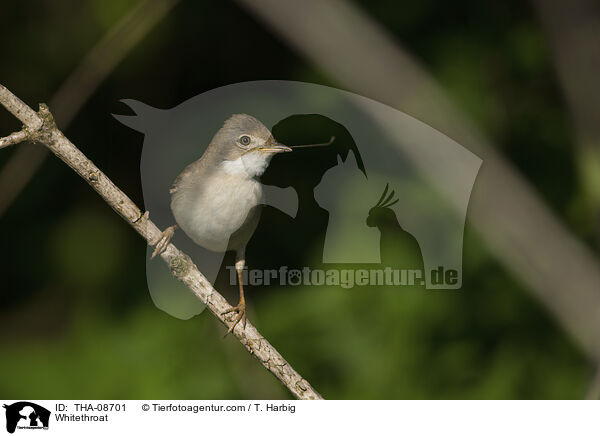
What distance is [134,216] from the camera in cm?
130

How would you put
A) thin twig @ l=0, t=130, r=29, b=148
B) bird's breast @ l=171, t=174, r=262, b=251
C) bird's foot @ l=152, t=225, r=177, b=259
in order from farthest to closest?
bird's breast @ l=171, t=174, r=262, b=251 → bird's foot @ l=152, t=225, r=177, b=259 → thin twig @ l=0, t=130, r=29, b=148

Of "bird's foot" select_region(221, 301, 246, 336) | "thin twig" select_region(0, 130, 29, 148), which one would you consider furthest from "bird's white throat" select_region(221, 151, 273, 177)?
"thin twig" select_region(0, 130, 29, 148)

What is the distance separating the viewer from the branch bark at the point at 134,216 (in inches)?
49.0

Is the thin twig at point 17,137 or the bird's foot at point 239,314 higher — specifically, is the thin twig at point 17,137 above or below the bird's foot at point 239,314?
above

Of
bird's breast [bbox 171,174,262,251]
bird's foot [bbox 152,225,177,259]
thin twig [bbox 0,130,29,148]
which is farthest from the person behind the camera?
bird's breast [bbox 171,174,262,251]

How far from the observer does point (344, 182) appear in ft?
7.36

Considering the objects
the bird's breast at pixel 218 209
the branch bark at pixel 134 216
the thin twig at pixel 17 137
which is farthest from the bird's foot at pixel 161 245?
the thin twig at pixel 17 137

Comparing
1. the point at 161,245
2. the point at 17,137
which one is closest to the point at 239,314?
the point at 161,245

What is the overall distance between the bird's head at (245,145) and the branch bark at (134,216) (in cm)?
43

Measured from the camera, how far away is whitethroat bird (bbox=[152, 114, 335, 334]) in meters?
1.66

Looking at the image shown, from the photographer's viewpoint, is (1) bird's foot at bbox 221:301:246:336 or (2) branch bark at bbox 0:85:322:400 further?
(1) bird's foot at bbox 221:301:246:336

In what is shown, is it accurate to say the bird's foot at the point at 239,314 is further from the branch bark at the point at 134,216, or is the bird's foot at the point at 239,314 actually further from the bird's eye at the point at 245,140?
the bird's eye at the point at 245,140

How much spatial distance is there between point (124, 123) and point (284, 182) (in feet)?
1.94

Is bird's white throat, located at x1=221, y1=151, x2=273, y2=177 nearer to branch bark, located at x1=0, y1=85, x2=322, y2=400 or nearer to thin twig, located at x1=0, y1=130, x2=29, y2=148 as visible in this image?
branch bark, located at x1=0, y1=85, x2=322, y2=400
